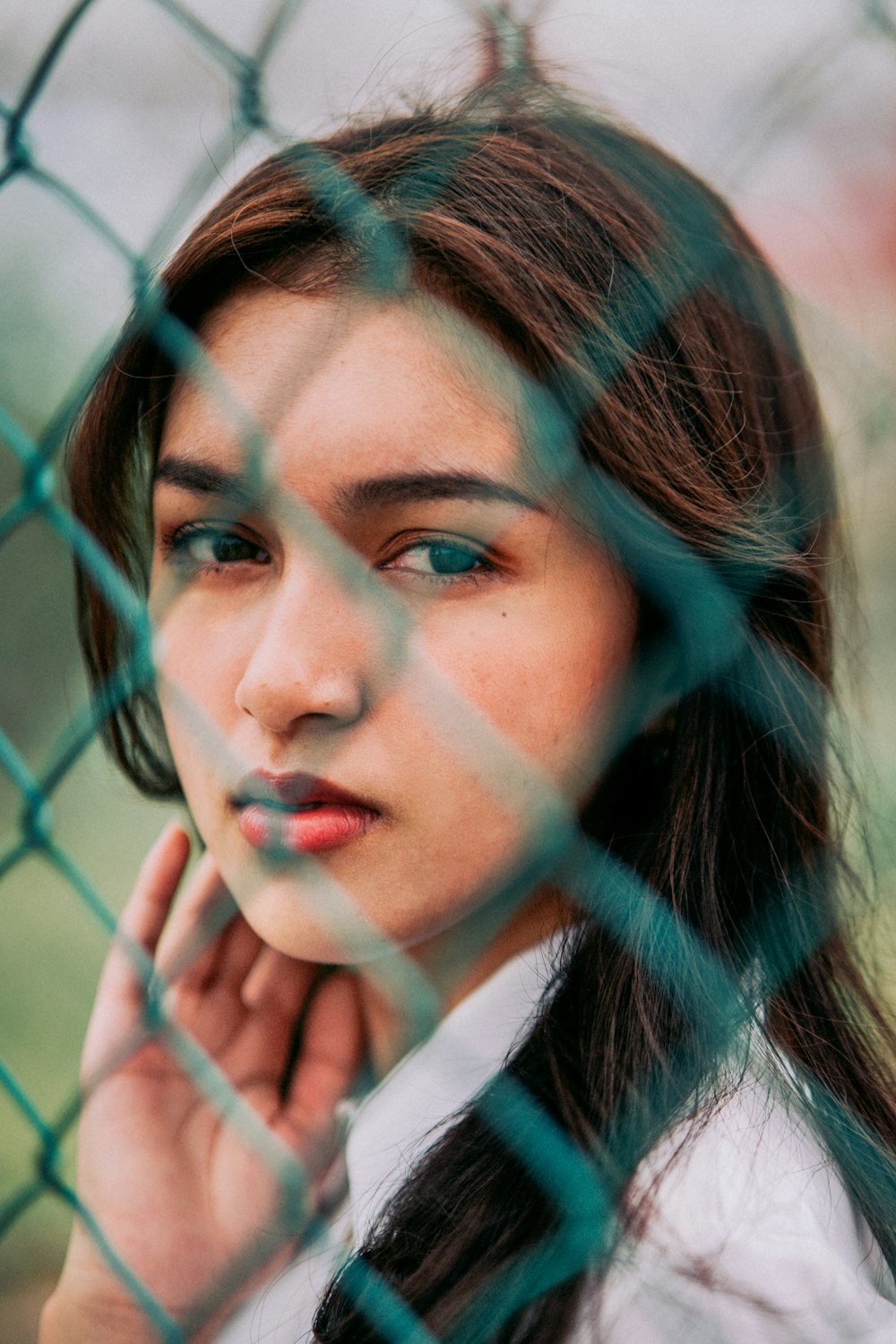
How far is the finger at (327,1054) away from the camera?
3.33 feet

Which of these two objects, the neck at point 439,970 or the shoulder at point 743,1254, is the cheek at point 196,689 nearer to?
the neck at point 439,970

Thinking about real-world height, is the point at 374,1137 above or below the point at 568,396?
below

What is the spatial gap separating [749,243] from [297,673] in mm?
571

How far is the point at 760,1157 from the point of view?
0.70m

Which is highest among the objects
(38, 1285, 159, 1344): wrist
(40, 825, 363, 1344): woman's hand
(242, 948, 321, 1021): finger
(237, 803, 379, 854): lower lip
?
(237, 803, 379, 854): lower lip

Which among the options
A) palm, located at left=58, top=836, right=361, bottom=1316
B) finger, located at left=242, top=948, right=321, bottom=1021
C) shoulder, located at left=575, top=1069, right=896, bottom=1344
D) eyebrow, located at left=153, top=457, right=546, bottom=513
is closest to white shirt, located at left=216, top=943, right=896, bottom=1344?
shoulder, located at left=575, top=1069, right=896, bottom=1344

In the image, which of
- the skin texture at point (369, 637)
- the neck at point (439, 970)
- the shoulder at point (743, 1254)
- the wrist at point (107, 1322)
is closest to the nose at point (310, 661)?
the skin texture at point (369, 637)

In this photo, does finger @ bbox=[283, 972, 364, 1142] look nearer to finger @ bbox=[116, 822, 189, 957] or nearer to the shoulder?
finger @ bbox=[116, 822, 189, 957]

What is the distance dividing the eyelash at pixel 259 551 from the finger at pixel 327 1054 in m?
0.41

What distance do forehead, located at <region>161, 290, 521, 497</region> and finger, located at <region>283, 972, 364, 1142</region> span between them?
1.64 ft

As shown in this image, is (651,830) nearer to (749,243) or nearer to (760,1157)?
(760,1157)

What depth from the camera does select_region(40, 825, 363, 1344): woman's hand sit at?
0.94m

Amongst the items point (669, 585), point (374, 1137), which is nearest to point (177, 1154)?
point (374, 1137)

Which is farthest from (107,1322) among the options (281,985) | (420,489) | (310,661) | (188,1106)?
(420,489)
